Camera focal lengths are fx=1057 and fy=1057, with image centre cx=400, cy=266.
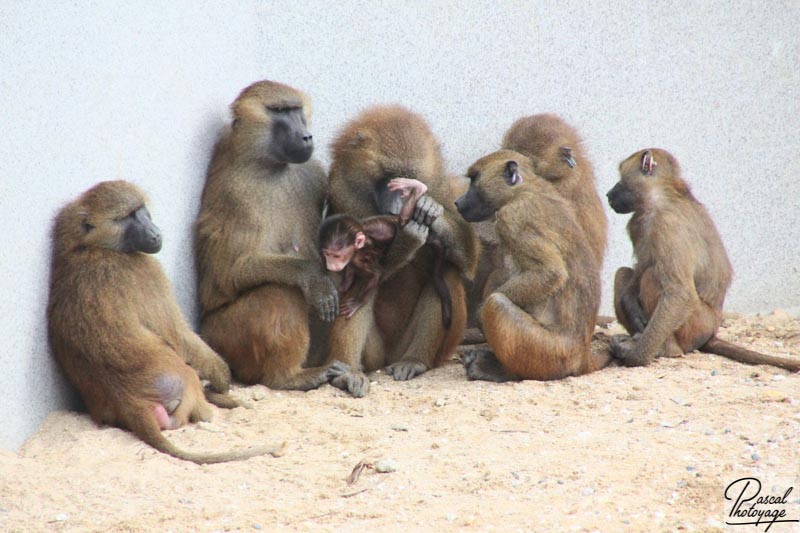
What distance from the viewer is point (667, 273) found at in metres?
5.86

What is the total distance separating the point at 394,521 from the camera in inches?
146

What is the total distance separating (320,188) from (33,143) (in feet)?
6.42

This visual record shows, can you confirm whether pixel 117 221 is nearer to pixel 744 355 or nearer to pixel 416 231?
pixel 416 231

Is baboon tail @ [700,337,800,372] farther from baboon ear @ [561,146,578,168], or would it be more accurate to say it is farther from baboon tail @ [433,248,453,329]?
A: baboon tail @ [433,248,453,329]

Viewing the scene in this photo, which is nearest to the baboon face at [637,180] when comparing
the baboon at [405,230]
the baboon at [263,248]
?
the baboon at [405,230]

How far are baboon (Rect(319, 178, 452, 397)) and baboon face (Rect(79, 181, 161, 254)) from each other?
1144 mm

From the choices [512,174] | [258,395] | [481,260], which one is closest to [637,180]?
[512,174]

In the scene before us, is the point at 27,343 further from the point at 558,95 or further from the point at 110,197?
the point at 558,95

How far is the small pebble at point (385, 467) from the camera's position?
4.22 metres

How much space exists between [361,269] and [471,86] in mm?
1584

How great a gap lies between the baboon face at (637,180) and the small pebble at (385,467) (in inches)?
102

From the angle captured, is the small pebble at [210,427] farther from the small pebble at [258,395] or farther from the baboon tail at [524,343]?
the baboon tail at [524,343]

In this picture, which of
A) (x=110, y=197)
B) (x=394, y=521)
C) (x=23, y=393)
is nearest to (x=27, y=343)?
(x=23, y=393)

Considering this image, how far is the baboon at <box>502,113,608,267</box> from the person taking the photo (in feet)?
20.4
